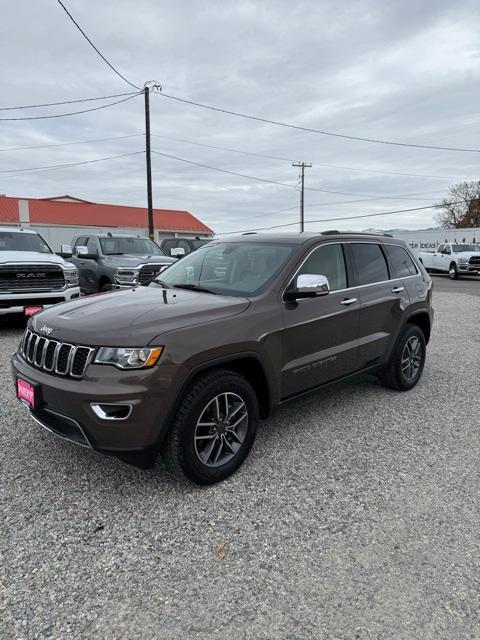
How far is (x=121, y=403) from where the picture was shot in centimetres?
267

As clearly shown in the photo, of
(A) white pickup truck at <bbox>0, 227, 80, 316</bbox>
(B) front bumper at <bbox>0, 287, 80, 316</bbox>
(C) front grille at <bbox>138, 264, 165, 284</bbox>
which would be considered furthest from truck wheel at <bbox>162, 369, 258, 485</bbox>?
(C) front grille at <bbox>138, 264, 165, 284</bbox>

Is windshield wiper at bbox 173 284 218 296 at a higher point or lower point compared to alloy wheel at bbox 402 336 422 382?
higher

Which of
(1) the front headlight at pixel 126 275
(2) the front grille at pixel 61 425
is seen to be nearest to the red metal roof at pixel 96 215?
(1) the front headlight at pixel 126 275

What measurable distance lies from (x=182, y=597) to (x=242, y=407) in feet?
4.15

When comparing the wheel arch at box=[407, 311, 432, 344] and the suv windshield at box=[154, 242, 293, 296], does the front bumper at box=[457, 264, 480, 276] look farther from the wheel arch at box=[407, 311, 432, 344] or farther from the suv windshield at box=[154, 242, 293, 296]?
the suv windshield at box=[154, 242, 293, 296]

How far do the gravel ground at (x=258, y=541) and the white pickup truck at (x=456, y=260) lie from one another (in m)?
21.3

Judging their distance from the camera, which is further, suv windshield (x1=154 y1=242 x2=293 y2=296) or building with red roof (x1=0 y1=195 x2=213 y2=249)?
building with red roof (x1=0 y1=195 x2=213 y2=249)

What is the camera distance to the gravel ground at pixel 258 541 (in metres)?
2.06

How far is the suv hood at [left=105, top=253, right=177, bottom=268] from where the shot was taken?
983 cm

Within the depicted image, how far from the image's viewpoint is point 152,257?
10352 millimetres

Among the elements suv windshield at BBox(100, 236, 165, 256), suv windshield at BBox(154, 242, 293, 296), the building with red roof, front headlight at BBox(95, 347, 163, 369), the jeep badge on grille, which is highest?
the building with red roof

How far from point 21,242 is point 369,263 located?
6.93 meters

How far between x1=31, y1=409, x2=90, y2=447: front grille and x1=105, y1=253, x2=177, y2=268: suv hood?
275 inches

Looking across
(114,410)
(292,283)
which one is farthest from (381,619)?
(292,283)
